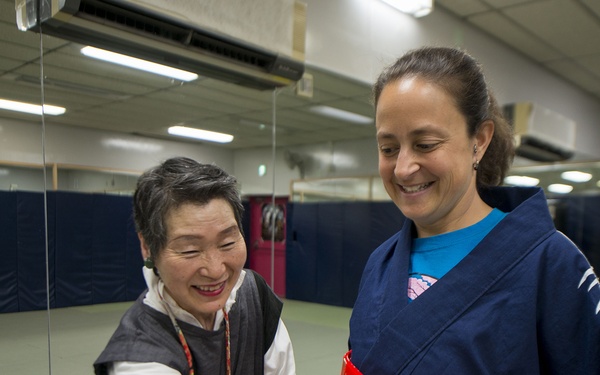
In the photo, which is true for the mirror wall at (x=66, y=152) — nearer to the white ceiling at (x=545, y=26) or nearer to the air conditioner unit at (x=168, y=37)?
the air conditioner unit at (x=168, y=37)

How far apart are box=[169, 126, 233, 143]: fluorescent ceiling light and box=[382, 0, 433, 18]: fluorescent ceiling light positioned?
179cm

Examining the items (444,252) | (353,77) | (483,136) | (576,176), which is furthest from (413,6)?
(444,252)

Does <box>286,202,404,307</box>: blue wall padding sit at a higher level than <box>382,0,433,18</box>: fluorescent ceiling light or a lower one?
lower

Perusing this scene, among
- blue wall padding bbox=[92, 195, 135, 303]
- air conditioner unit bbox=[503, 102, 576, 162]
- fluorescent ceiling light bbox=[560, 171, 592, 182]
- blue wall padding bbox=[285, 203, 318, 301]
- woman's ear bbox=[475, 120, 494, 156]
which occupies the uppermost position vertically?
air conditioner unit bbox=[503, 102, 576, 162]

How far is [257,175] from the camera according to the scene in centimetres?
364

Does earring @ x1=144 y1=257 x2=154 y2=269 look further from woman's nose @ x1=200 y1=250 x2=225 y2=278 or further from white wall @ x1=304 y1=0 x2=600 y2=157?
white wall @ x1=304 y1=0 x2=600 y2=157

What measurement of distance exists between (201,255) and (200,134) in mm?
2093

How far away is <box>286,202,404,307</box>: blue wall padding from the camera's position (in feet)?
16.1

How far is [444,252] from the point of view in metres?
0.91

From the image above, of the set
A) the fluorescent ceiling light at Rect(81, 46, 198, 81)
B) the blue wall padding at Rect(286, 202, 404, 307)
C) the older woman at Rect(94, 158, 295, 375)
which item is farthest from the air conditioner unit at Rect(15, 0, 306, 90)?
the blue wall padding at Rect(286, 202, 404, 307)

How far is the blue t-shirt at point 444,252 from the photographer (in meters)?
0.89

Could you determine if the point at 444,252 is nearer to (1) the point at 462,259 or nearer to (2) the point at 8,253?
(1) the point at 462,259

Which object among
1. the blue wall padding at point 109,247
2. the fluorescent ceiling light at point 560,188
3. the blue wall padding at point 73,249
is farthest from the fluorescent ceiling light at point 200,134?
the fluorescent ceiling light at point 560,188

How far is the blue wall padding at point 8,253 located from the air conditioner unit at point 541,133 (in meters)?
4.51
